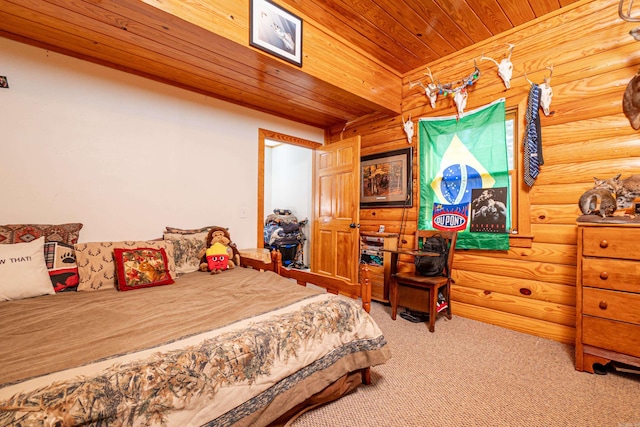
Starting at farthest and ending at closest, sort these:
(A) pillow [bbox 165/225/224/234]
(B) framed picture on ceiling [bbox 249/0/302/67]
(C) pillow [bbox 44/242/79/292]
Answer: (A) pillow [bbox 165/225/224/234] < (B) framed picture on ceiling [bbox 249/0/302/67] < (C) pillow [bbox 44/242/79/292]

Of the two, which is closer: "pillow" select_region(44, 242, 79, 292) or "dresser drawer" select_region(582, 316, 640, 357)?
"dresser drawer" select_region(582, 316, 640, 357)

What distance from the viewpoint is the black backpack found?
2.68m

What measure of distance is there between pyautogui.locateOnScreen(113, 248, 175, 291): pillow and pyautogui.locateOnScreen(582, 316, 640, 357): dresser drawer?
115 inches

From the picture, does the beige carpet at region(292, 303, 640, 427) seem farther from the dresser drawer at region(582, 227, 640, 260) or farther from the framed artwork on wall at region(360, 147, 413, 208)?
the framed artwork on wall at region(360, 147, 413, 208)

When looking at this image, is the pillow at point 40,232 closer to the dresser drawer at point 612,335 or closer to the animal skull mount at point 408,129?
the animal skull mount at point 408,129

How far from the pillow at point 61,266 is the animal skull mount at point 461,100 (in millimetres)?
3622

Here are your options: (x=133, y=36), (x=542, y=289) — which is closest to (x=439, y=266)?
(x=542, y=289)

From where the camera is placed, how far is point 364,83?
2855mm

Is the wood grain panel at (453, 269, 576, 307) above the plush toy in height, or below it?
below

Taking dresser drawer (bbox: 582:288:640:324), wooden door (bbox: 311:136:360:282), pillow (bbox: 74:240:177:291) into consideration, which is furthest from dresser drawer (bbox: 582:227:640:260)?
pillow (bbox: 74:240:177:291)

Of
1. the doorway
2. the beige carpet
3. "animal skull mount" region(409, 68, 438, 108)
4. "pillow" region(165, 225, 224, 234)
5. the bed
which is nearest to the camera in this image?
the bed

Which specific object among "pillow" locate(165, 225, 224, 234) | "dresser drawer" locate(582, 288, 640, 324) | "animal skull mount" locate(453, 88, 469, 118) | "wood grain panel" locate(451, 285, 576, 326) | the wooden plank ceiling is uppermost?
the wooden plank ceiling

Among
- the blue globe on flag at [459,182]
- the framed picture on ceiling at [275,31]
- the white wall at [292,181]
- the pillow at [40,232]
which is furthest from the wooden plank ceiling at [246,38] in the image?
the white wall at [292,181]

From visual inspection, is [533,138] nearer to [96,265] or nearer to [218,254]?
[218,254]
